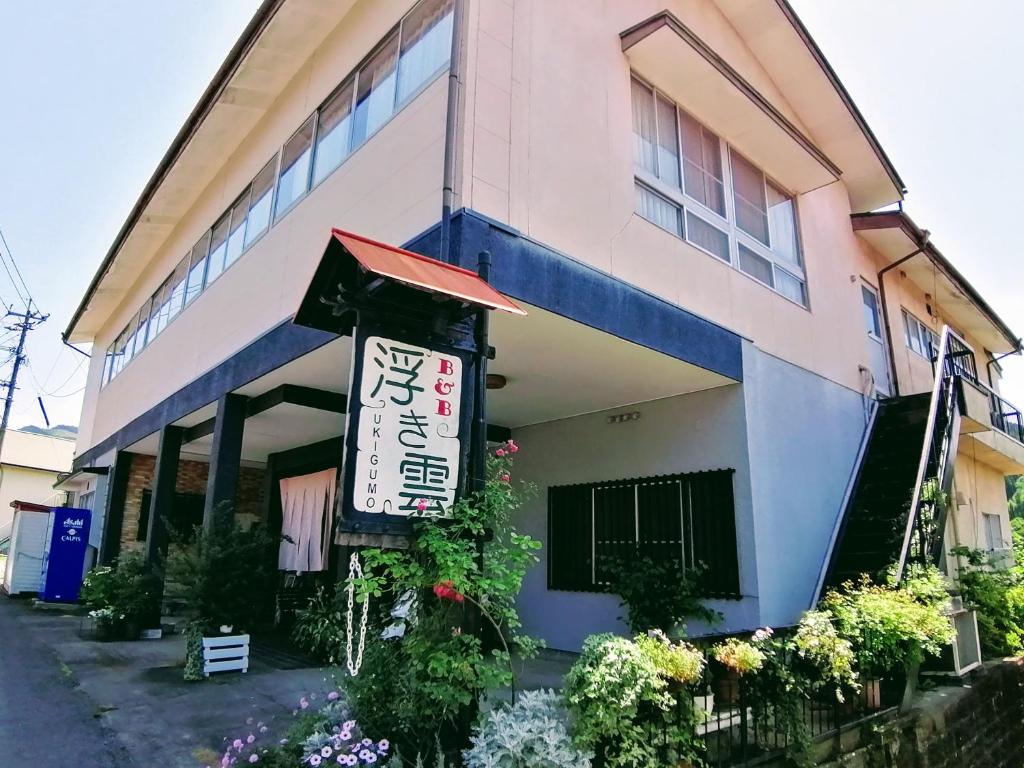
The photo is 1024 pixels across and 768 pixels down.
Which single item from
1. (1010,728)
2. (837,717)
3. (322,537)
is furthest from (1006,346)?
(322,537)

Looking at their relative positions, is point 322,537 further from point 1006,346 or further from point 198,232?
point 1006,346

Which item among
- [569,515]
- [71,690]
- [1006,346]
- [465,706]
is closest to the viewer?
[465,706]

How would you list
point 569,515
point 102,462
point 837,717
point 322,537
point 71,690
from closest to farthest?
point 837,717 < point 71,690 < point 569,515 < point 322,537 < point 102,462

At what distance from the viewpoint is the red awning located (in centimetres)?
337

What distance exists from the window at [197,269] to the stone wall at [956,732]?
10.6 meters

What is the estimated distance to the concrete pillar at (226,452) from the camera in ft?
26.8

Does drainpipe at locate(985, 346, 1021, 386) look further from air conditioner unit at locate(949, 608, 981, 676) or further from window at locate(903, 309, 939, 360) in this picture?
air conditioner unit at locate(949, 608, 981, 676)

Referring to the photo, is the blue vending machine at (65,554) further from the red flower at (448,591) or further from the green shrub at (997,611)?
the green shrub at (997,611)

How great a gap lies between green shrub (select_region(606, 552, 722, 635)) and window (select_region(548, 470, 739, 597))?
Result: 255 millimetres

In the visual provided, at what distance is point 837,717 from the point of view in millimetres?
5152

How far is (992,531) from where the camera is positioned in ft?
49.1

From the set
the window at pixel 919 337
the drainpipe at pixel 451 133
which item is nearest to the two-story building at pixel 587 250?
the drainpipe at pixel 451 133

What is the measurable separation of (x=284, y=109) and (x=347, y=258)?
6.34 meters

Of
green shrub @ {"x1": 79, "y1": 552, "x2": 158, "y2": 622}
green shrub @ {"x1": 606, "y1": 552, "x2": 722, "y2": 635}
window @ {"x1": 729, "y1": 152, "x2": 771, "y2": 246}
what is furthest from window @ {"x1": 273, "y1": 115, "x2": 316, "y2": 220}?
green shrub @ {"x1": 606, "y1": 552, "x2": 722, "y2": 635}
